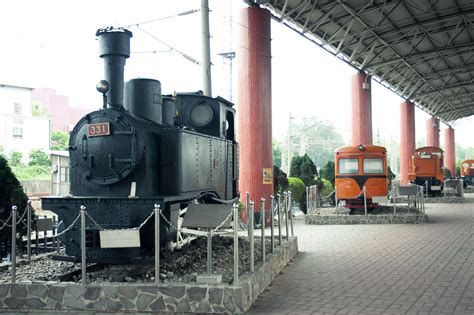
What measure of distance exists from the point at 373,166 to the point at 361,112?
28.8ft

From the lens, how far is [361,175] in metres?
17.3

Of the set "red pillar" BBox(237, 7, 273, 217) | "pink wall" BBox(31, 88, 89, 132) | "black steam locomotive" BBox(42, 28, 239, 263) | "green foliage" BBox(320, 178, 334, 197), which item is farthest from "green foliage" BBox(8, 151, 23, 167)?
"pink wall" BBox(31, 88, 89, 132)

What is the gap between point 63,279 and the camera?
6773mm

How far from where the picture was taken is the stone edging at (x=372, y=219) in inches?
649

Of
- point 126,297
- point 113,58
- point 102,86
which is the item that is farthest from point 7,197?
point 126,297

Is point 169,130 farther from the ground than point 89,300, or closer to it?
farther from the ground

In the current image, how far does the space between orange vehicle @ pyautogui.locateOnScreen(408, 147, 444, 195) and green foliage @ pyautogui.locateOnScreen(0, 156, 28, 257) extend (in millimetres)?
24087

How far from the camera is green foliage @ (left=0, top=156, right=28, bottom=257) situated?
27.6 ft

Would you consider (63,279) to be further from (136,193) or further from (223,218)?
(223,218)

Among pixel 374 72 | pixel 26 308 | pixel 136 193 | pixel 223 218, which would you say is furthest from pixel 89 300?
pixel 374 72

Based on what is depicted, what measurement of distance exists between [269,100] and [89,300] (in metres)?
10.9

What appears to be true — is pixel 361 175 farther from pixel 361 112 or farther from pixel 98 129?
pixel 98 129

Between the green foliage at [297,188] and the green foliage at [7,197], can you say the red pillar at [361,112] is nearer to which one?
the green foliage at [297,188]

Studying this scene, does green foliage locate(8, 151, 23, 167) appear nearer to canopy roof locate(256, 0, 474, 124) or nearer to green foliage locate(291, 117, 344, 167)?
canopy roof locate(256, 0, 474, 124)
